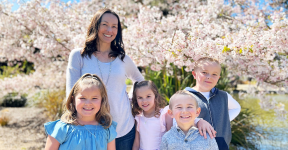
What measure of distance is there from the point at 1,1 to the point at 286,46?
Result: 4898mm

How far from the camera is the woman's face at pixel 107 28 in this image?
1846mm

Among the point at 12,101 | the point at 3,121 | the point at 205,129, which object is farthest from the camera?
the point at 12,101

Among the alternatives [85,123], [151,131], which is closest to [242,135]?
[151,131]

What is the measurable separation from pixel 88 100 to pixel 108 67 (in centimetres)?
33

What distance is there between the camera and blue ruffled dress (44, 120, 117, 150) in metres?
1.53

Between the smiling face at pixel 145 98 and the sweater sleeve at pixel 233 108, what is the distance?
0.70 m

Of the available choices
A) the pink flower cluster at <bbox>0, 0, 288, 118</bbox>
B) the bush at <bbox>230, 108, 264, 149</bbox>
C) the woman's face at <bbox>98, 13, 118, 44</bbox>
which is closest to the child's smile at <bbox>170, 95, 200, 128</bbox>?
the woman's face at <bbox>98, 13, 118, 44</bbox>

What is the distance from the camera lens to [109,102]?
1.77 metres

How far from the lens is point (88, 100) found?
5.27 feet

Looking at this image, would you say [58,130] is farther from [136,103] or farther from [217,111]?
[217,111]

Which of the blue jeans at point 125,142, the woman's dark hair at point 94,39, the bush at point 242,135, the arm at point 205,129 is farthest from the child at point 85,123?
the bush at point 242,135

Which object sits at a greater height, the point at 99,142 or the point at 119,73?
the point at 119,73

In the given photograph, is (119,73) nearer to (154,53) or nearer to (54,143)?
(54,143)

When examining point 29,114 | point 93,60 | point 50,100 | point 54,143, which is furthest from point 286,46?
point 29,114
